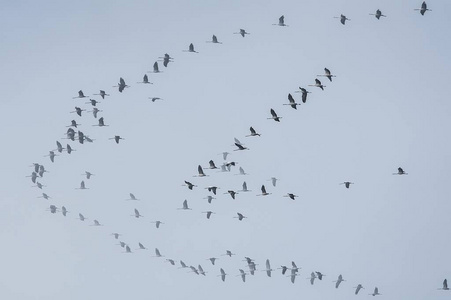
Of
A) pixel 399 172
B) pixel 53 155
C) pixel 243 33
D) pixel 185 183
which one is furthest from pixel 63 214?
pixel 399 172

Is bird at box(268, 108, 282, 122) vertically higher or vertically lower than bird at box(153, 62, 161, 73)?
lower

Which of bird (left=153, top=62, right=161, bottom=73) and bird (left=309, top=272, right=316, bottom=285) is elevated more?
bird (left=153, top=62, right=161, bottom=73)

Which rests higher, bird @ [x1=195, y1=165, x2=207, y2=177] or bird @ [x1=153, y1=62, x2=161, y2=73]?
bird @ [x1=153, y1=62, x2=161, y2=73]

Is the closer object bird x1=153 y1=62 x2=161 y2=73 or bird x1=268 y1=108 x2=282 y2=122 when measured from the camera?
bird x1=268 y1=108 x2=282 y2=122

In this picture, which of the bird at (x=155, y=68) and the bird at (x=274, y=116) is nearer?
the bird at (x=274, y=116)

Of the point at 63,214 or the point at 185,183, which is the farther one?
the point at 63,214

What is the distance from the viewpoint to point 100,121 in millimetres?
115938

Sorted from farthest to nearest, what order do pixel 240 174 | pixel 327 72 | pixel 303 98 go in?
pixel 240 174, pixel 327 72, pixel 303 98

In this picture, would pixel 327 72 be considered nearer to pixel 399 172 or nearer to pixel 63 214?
pixel 399 172

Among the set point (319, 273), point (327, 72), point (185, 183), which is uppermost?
point (327, 72)

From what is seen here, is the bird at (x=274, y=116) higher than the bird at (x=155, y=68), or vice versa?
the bird at (x=155, y=68)

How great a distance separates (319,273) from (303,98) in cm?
2570

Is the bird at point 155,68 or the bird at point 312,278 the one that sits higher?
the bird at point 155,68

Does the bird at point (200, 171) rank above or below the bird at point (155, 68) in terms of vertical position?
below
